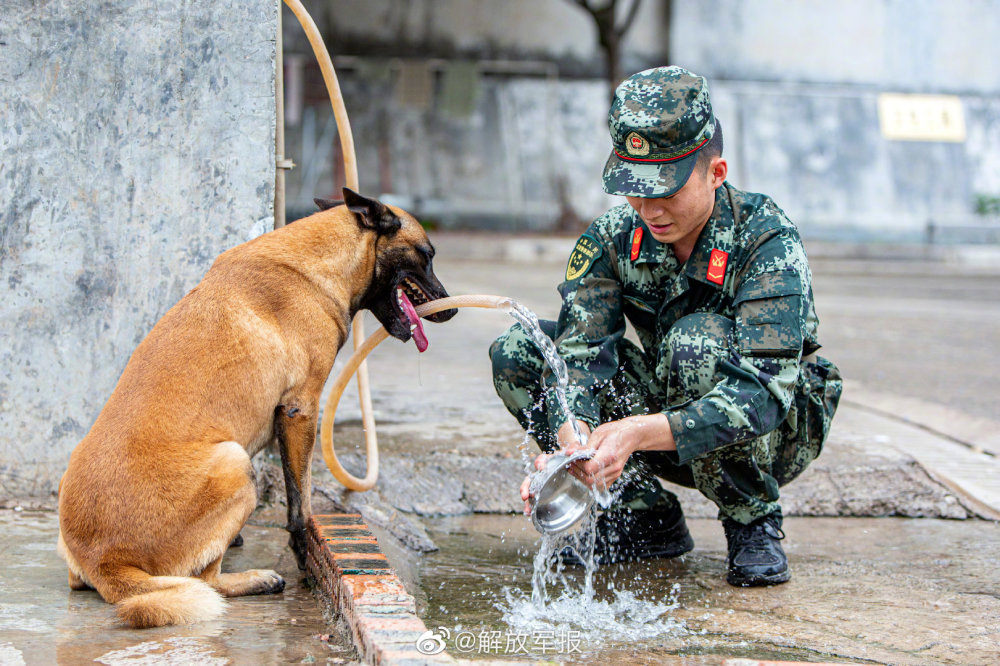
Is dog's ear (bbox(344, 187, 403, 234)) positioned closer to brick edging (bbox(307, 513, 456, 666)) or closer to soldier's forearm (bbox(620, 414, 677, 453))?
brick edging (bbox(307, 513, 456, 666))

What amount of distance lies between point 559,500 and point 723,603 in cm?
57

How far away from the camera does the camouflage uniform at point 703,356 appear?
8.70ft

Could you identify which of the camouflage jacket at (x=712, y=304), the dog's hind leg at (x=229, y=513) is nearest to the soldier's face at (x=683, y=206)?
the camouflage jacket at (x=712, y=304)

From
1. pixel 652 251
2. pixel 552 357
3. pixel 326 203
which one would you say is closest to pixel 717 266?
pixel 652 251

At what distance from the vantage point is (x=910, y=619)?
8.65 feet

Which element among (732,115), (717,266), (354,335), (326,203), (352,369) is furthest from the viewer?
(732,115)

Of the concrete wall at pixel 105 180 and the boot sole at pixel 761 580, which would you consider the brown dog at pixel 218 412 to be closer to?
the concrete wall at pixel 105 180

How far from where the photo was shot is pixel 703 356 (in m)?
2.74

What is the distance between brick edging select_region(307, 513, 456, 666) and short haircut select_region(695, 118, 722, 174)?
54.0 inches

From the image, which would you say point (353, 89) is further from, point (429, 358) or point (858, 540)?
point (858, 540)

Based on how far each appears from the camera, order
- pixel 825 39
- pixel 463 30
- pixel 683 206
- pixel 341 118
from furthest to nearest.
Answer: pixel 825 39, pixel 463 30, pixel 341 118, pixel 683 206

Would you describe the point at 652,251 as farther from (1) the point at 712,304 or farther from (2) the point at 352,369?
(2) the point at 352,369

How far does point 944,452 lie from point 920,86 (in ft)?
51.0

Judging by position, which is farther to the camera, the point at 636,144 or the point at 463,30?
the point at 463,30
